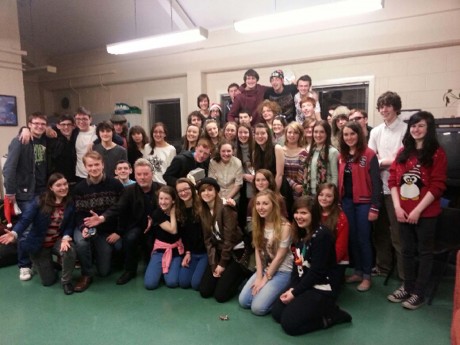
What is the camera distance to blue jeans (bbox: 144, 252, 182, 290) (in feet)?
10.6

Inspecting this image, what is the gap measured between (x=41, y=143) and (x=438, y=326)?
4.03 meters

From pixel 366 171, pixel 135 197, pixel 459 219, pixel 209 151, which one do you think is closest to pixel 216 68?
pixel 209 151

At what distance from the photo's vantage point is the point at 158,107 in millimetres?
7605

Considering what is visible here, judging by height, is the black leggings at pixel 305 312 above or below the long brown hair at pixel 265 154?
below

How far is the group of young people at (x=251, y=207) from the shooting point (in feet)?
8.73

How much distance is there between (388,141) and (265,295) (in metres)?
1.75

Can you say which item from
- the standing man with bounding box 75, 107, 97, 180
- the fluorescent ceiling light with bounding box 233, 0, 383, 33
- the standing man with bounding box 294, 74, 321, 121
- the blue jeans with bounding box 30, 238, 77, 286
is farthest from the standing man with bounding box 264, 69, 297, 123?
the blue jeans with bounding box 30, 238, 77, 286

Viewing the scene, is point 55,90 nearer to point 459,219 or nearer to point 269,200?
point 269,200

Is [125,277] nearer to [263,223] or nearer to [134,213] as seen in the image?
[134,213]

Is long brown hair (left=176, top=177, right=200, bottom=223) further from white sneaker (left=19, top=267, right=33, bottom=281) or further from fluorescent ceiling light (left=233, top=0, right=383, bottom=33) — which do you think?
fluorescent ceiling light (left=233, top=0, right=383, bottom=33)

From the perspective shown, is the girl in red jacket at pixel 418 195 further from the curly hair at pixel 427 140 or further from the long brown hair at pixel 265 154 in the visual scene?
the long brown hair at pixel 265 154

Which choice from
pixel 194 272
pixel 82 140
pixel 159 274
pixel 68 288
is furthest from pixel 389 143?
pixel 82 140

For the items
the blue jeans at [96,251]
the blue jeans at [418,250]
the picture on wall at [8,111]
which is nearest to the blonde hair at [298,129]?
the blue jeans at [418,250]

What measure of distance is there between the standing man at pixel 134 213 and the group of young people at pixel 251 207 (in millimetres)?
11
